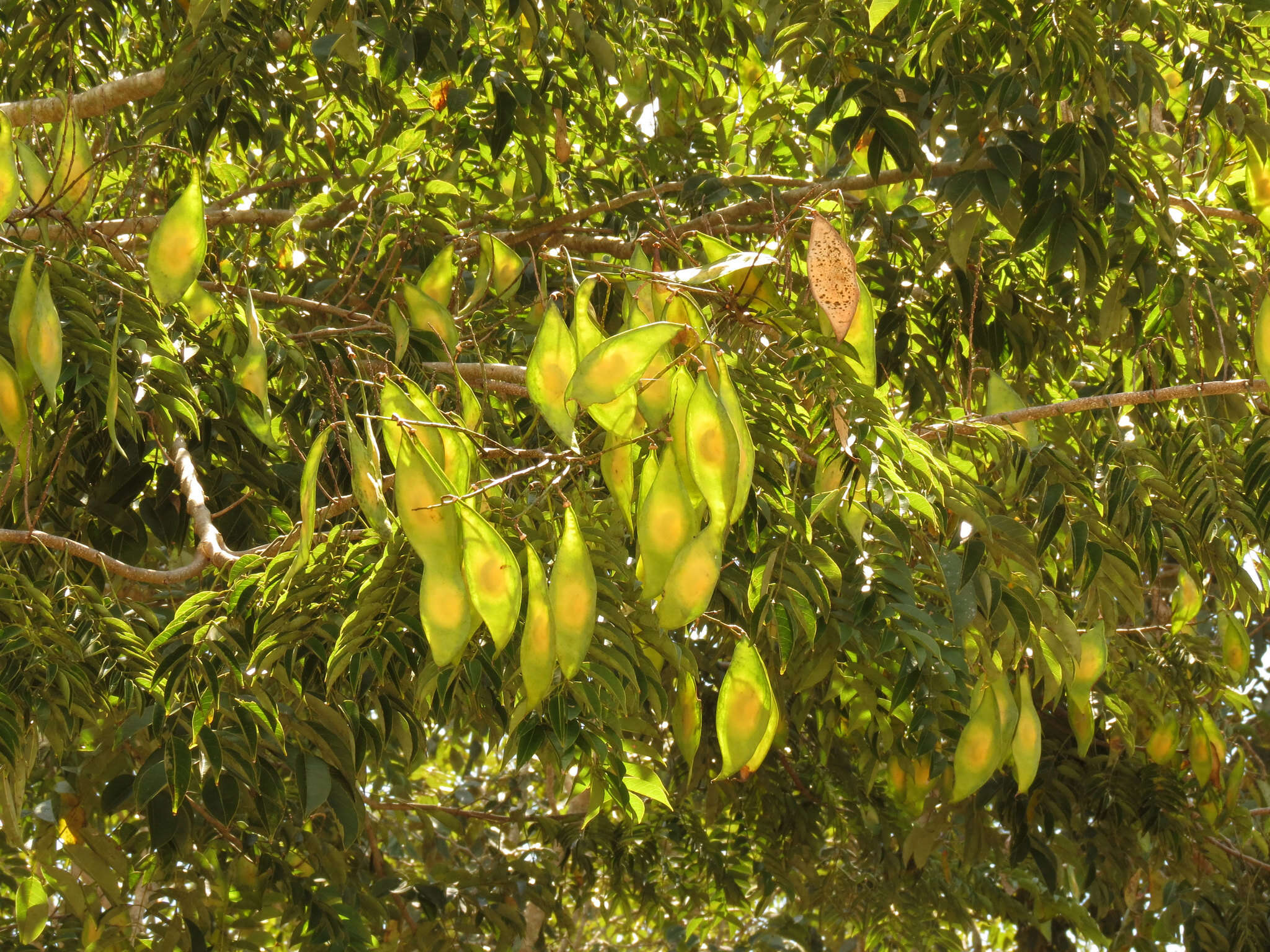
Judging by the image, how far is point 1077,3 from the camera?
1.90 m

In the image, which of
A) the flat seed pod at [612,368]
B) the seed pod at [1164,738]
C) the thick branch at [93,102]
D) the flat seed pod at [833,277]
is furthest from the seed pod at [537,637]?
the seed pod at [1164,738]

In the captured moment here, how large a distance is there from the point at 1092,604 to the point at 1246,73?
83cm

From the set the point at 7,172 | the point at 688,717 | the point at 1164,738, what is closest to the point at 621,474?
the point at 688,717

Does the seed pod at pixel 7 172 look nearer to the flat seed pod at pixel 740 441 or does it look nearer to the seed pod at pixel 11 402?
the seed pod at pixel 11 402

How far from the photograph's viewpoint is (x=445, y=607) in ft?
3.22

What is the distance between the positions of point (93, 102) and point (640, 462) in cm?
152

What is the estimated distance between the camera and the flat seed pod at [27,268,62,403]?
1.21 m

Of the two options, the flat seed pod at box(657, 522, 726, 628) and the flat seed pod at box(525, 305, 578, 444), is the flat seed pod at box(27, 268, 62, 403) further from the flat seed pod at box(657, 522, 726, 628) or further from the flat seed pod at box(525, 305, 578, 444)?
the flat seed pod at box(657, 522, 726, 628)

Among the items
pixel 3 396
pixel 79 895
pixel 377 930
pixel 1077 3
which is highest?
pixel 1077 3

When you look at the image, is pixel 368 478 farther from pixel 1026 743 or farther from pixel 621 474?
pixel 1026 743

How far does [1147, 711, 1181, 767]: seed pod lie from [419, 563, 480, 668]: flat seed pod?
6.84ft

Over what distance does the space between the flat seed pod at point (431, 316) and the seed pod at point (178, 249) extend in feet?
1.34

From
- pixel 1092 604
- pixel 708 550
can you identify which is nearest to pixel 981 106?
pixel 1092 604

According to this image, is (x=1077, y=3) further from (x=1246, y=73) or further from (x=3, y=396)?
(x=3, y=396)
